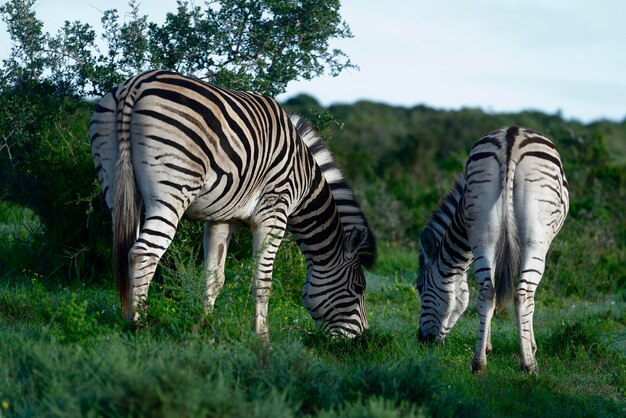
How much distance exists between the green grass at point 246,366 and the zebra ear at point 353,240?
0.88 meters

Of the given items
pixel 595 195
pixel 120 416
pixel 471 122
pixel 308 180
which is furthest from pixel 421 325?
pixel 471 122

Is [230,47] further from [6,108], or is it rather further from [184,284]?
[184,284]

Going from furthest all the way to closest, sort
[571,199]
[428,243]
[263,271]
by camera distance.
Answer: [571,199]
[428,243]
[263,271]

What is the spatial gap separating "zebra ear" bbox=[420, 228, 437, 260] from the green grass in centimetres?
89

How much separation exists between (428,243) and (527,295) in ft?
5.03

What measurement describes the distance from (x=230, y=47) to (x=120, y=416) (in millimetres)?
6014

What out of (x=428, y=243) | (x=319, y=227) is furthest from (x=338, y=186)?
(x=428, y=243)

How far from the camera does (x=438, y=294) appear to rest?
8.30 metres

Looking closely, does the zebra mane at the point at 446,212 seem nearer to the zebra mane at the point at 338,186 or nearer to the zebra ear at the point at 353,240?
the zebra mane at the point at 338,186

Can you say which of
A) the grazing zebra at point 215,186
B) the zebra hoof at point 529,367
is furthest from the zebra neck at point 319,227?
the zebra hoof at point 529,367

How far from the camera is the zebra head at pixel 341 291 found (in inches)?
324

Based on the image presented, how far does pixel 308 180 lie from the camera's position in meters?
7.98

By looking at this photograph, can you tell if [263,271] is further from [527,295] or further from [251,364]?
[527,295]

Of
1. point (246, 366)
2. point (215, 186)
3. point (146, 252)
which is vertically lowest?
point (246, 366)
